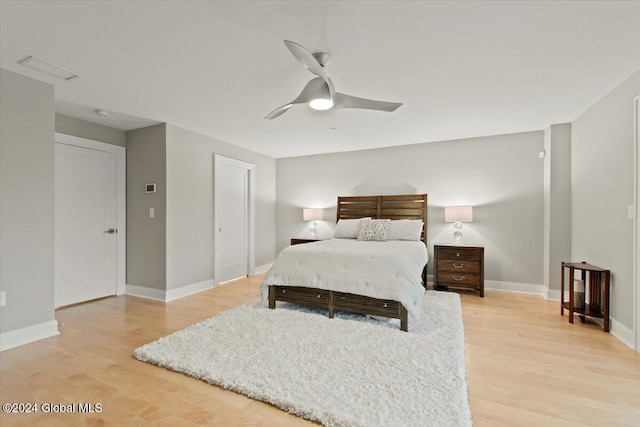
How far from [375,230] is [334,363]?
2649mm

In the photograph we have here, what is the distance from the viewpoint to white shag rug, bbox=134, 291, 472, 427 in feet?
5.61

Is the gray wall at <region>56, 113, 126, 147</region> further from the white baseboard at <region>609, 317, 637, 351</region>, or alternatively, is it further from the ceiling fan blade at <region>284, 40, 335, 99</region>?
the white baseboard at <region>609, 317, 637, 351</region>

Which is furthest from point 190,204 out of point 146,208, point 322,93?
point 322,93

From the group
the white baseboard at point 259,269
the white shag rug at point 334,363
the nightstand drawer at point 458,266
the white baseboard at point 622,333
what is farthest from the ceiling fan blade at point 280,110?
the white baseboard at point 259,269

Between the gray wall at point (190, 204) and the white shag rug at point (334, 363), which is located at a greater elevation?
the gray wall at point (190, 204)

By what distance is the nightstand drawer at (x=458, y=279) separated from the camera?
429 centimetres

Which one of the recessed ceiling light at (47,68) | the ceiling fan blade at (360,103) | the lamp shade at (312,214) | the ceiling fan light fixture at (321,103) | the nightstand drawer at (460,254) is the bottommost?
the nightstand drawer at (460,254)

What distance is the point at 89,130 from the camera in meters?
3.94

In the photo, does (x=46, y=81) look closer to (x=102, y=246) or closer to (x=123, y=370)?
(x=102, y=246)

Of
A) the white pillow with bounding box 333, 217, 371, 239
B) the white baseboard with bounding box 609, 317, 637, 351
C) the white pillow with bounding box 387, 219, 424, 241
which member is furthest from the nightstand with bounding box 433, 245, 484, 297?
the white baseboard with bounding box 609, 317, 637, 351

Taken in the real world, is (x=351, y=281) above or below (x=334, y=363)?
above

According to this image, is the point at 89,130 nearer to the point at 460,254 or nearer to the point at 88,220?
the point at 88,220

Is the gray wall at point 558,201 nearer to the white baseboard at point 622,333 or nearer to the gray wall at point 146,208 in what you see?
the white baseboard at point 622,333

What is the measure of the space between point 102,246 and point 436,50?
15.1 ft
